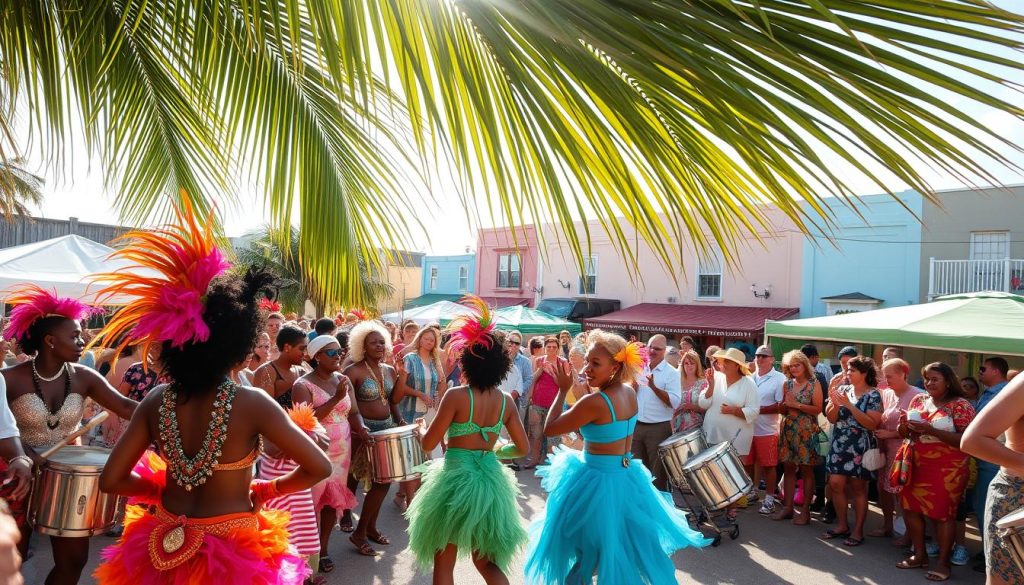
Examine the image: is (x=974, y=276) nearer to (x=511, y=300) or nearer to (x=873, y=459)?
(x=873, y=459)

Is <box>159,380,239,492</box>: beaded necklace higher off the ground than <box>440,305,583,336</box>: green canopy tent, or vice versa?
<box>159,380,239,492</box>: beaded necklace

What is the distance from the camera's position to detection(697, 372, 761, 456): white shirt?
7.29m

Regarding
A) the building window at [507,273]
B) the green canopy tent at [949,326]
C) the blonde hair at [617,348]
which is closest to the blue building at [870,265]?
the green canopy tent at [949,326]

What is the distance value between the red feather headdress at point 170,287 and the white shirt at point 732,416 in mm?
5777

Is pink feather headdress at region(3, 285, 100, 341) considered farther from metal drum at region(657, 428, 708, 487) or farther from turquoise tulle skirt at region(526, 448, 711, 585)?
metal drum at region(657, 428, 708, 487)

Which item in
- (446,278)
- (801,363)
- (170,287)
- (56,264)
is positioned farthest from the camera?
(446,278)

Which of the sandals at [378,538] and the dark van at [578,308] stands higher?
the dark van at [578,308]

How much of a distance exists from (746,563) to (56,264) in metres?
9.53

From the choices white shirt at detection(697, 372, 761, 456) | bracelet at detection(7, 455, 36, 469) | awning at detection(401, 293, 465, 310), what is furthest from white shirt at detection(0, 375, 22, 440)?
awning at detection(401, 293, 465, 310)

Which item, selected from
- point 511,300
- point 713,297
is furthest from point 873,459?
point 511,300

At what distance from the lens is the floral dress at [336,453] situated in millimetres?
5359

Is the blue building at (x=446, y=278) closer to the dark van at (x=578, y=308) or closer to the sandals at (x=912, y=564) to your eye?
the dark van at (x=578, y=308)

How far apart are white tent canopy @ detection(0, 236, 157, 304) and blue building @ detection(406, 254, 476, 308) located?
2133 centimetres

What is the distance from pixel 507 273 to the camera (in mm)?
29641
